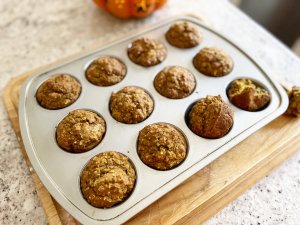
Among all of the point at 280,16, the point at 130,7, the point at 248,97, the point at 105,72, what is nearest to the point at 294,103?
the point at 248,97

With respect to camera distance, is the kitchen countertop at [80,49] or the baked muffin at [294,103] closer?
the kitchen countertop at [80,49]

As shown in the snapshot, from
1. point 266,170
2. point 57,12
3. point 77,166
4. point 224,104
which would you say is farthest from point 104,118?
point 57,12

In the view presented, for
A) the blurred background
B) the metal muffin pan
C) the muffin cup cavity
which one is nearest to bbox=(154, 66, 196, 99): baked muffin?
the metal muffin pan


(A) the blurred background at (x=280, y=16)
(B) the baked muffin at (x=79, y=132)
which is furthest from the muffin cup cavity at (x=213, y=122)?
(A) the blurred background at (x=280, y=16)

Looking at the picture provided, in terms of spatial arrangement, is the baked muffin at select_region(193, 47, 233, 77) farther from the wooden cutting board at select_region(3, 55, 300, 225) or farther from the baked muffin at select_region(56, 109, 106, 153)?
the baked muffin at select_region(56, 109, 106, 153)

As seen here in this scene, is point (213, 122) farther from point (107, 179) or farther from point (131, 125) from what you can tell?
point (107, 179)

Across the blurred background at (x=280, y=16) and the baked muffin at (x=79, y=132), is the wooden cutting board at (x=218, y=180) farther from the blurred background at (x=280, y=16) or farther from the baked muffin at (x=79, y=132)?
the blurred background at (x=280, y=16)
